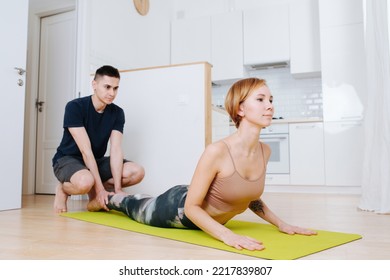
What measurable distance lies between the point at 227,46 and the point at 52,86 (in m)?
2.47

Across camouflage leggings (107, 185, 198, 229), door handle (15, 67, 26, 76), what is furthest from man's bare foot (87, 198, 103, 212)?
door handle (15, 67, 26, 76)

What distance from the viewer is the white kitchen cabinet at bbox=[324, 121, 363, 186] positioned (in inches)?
169

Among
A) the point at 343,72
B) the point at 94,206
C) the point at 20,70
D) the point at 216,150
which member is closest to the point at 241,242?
the point at 216,150

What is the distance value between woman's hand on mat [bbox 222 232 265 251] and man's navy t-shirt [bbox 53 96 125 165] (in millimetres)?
1458

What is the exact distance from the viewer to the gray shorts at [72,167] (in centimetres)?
253

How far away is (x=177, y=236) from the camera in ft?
5.61

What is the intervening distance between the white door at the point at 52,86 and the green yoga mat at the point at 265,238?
235 centimetres

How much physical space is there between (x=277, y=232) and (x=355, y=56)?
331cm

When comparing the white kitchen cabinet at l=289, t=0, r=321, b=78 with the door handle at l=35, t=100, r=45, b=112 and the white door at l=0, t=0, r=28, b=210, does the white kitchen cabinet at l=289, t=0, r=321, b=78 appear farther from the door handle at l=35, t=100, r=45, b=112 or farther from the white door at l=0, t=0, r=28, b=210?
the white door at l=0, t=0, r=28, b=210

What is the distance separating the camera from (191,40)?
5.70 meters

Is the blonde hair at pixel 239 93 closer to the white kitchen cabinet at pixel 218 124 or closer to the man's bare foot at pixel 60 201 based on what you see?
the man's bare foot at pixel 60 201

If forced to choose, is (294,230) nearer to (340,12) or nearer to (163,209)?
(163,209)

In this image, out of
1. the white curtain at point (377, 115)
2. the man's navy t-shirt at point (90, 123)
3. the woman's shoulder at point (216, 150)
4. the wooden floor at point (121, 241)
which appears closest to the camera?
the wooden floor at point (121, 241)

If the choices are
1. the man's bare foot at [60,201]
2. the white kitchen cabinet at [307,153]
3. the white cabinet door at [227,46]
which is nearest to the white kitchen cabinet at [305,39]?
the white cabinet door at [227,46]
